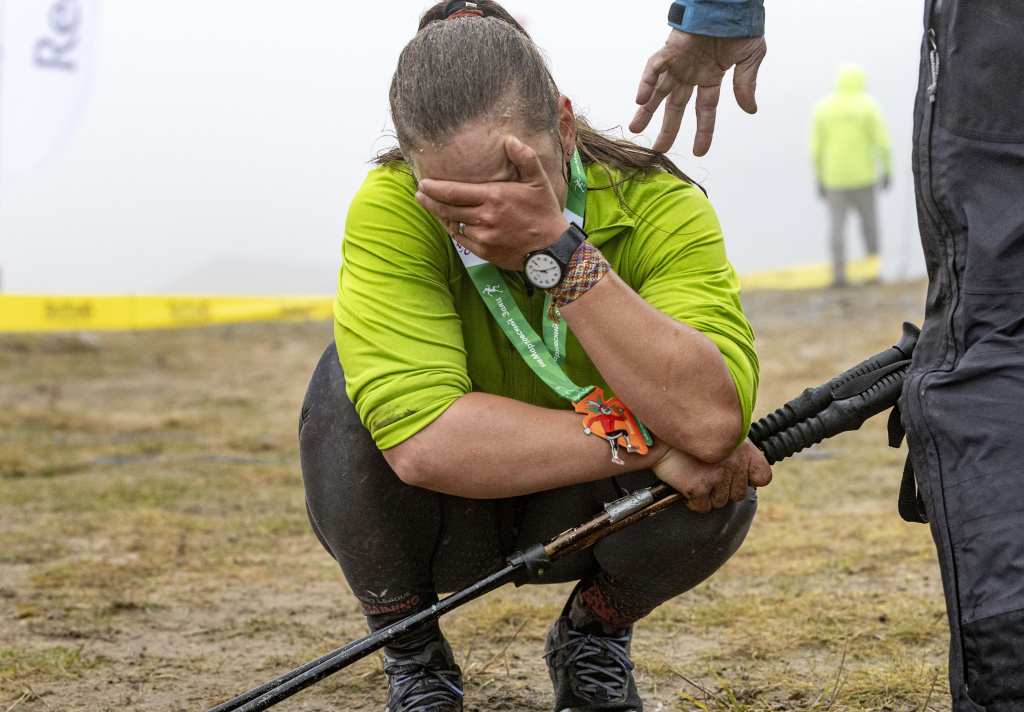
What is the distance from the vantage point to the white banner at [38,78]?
7.30m

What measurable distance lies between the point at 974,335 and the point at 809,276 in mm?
11928

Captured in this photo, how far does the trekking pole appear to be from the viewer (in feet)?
5.49

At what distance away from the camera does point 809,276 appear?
12867 mm

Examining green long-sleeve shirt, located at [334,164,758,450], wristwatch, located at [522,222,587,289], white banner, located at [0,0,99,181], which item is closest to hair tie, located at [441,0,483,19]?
green long-sleeve shirt, located at [334,164,758,450]

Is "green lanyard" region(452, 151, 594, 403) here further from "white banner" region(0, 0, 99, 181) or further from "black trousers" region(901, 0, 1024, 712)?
"white banner" region(0, 0, 99, 181)

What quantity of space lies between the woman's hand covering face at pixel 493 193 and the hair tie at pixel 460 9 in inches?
15.8

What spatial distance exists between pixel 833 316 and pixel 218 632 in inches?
303

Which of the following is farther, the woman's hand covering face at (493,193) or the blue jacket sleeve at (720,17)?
the blue jacket sleeve at (720,17)

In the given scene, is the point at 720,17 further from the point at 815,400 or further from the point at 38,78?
the point at 38,78

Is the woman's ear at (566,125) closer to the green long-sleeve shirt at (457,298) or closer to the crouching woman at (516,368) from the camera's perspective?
the crouching woman at (516,368)

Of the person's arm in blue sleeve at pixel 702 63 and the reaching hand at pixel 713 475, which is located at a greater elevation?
the person's arm in blue sleeve at pixel 702 63

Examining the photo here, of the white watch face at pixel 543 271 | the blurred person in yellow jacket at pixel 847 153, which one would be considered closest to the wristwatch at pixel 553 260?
the white watch face at pixel 543 271

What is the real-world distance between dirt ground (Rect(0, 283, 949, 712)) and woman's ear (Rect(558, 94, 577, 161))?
104 cm

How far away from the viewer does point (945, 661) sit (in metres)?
2.24
